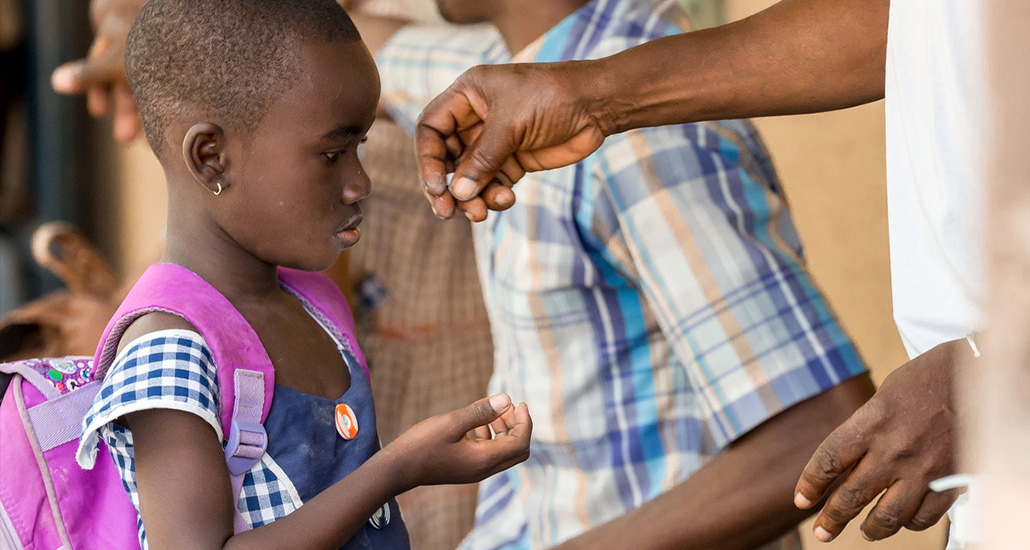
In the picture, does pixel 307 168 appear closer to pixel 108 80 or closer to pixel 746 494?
pixel 746 494

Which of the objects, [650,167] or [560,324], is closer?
[650,167]

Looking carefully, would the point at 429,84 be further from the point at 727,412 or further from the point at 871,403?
the point at 871,403

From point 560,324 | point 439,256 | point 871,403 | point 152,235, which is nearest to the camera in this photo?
point 871,403

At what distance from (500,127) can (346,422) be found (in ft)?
1.20

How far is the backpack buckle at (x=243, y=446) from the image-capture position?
1007 millimetres

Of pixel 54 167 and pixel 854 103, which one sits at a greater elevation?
pixel 854 103

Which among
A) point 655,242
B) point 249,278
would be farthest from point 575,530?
point 249,278

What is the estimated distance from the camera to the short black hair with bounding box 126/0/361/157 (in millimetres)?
1101

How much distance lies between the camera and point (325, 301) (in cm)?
130

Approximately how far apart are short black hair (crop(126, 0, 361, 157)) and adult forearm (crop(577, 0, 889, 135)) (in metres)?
0.34

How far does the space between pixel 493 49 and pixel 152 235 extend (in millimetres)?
2730

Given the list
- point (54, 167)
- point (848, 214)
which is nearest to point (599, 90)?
point (848, 214)

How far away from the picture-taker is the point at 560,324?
151cm

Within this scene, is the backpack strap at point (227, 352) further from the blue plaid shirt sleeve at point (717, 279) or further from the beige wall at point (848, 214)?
the beige wall at point (848, 214)
